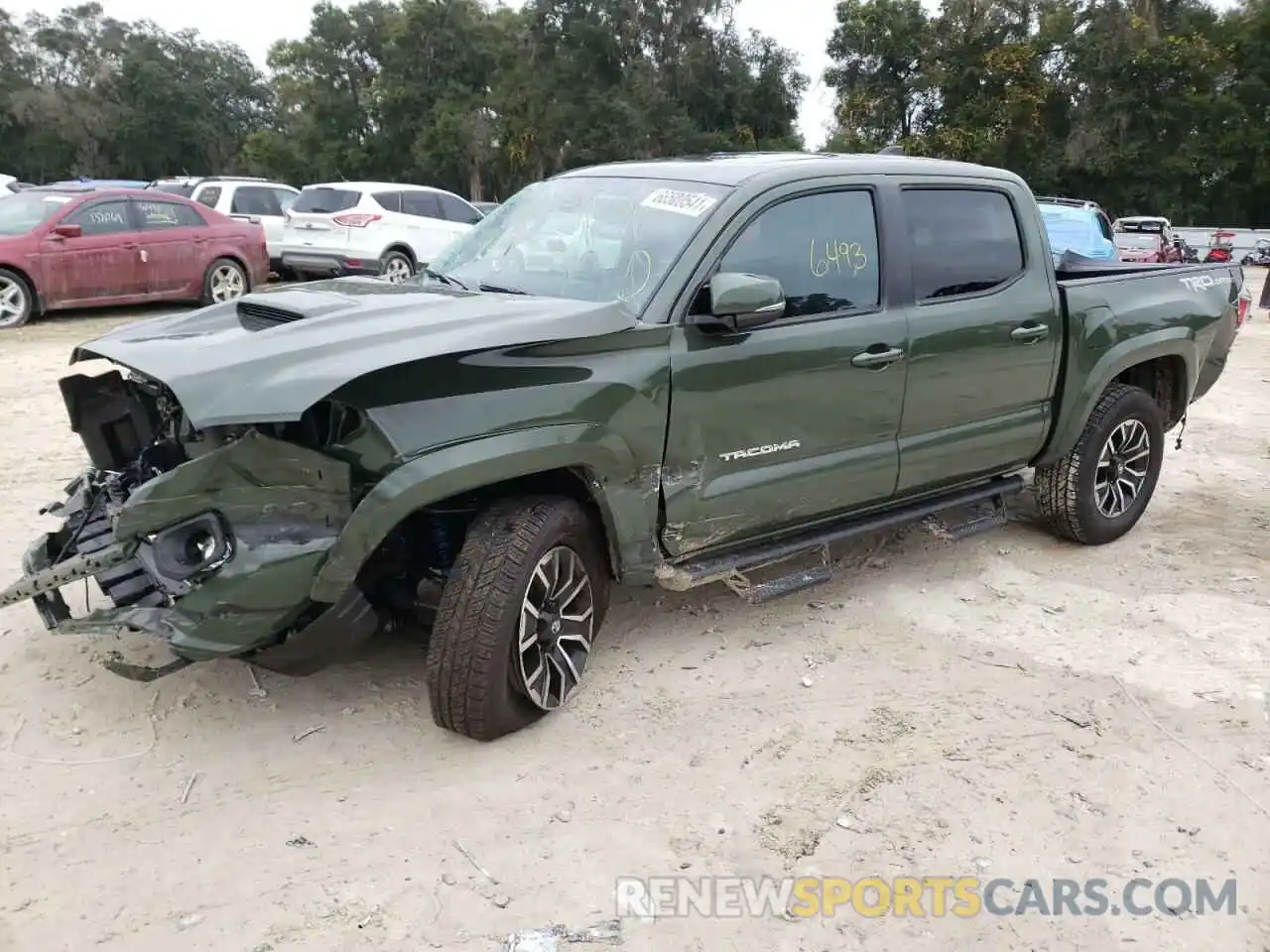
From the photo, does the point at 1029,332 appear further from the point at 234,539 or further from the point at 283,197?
the point at 283,197

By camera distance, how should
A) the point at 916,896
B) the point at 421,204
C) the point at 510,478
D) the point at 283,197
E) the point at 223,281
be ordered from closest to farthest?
the point at 916,896
the point at 510,478
the point at 223,281
the point at 421,204
the point at 283,197

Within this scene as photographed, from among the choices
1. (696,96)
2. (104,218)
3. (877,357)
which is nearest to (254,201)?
(104,218)

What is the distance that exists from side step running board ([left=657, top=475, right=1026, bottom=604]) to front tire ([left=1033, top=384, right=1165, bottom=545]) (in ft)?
0.94

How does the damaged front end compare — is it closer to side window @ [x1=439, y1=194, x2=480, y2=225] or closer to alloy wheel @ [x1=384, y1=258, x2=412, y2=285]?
alloy wheel @ [x1=384, y1=258, x2=412, y2=285]

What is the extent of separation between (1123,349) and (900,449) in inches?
62.5

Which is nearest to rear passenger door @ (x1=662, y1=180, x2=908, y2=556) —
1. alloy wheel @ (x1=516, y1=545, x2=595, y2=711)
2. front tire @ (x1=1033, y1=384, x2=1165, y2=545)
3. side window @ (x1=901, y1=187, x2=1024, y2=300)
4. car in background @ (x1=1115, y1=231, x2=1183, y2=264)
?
side window @ (x1=901, y1=187, x2=1024, y2=300)

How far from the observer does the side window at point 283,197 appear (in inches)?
656

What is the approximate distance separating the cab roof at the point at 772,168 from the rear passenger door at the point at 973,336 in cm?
11

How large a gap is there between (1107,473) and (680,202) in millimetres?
2960

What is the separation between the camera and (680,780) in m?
3.29

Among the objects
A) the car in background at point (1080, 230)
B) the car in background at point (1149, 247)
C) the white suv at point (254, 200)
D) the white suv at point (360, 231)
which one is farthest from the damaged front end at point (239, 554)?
the car in background at point (1149, 247)

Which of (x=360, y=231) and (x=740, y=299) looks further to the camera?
(x=360, y=231)

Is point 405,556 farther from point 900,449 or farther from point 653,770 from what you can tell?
point 900,449

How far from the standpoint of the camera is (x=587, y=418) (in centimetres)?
332
